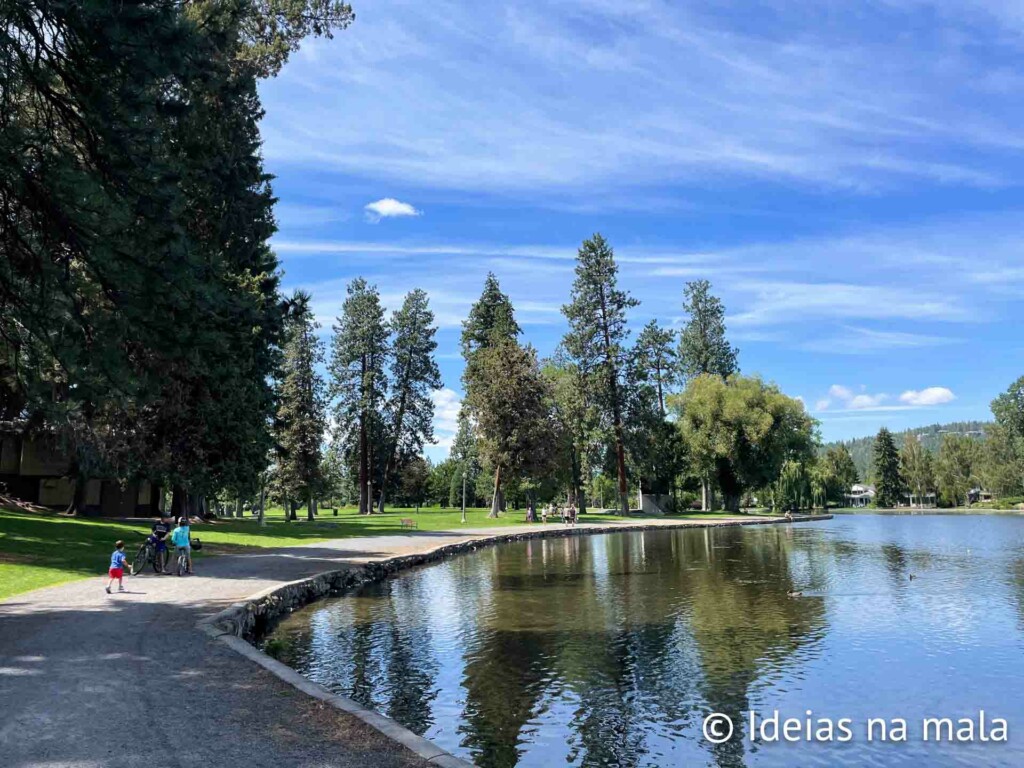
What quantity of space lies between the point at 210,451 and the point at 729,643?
67.8ft

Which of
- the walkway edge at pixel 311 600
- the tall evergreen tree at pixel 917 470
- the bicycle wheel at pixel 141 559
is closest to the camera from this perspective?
the walkway edge at pixel 311 600

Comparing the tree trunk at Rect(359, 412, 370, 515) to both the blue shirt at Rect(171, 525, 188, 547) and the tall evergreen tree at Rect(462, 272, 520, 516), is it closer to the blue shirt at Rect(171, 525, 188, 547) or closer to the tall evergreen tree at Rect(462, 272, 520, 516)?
the tall evergreen tree at Rect(462, 272, 520, 516)

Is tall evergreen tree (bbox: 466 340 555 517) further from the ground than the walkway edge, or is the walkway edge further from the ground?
tall evergreen tree (bbox: 466 340 555 517)

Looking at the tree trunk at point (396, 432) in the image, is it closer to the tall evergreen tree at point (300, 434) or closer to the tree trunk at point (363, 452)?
the tree trunk at point (363, 452)

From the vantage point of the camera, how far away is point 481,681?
12.1 meters

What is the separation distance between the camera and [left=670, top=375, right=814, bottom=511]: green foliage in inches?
2692

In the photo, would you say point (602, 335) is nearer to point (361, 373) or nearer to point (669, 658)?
point (361, 373)

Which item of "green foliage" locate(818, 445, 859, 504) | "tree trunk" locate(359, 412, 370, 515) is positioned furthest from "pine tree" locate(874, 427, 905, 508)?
"tree trunk" locate(359, 412, 370, 515)

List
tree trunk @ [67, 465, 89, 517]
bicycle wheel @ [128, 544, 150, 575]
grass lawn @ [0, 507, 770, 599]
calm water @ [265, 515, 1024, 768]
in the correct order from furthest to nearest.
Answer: tree trunk @ [67, 465, 89, 517]
bicycle wheel @ [128, 544, 150, 575]
grass lawn @ [0, 507, 770, 599]
calm water @ [265, 515, 1024, 768]

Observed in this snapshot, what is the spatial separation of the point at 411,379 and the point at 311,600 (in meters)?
51.4

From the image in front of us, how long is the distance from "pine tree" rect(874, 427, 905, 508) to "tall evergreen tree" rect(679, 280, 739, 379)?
183 ft

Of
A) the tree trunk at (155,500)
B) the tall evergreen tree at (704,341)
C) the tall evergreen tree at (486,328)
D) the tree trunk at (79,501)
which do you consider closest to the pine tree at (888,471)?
the tall evergreen tree at (704,341)

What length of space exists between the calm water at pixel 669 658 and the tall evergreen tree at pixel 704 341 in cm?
5537

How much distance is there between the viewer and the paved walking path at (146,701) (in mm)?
6488
